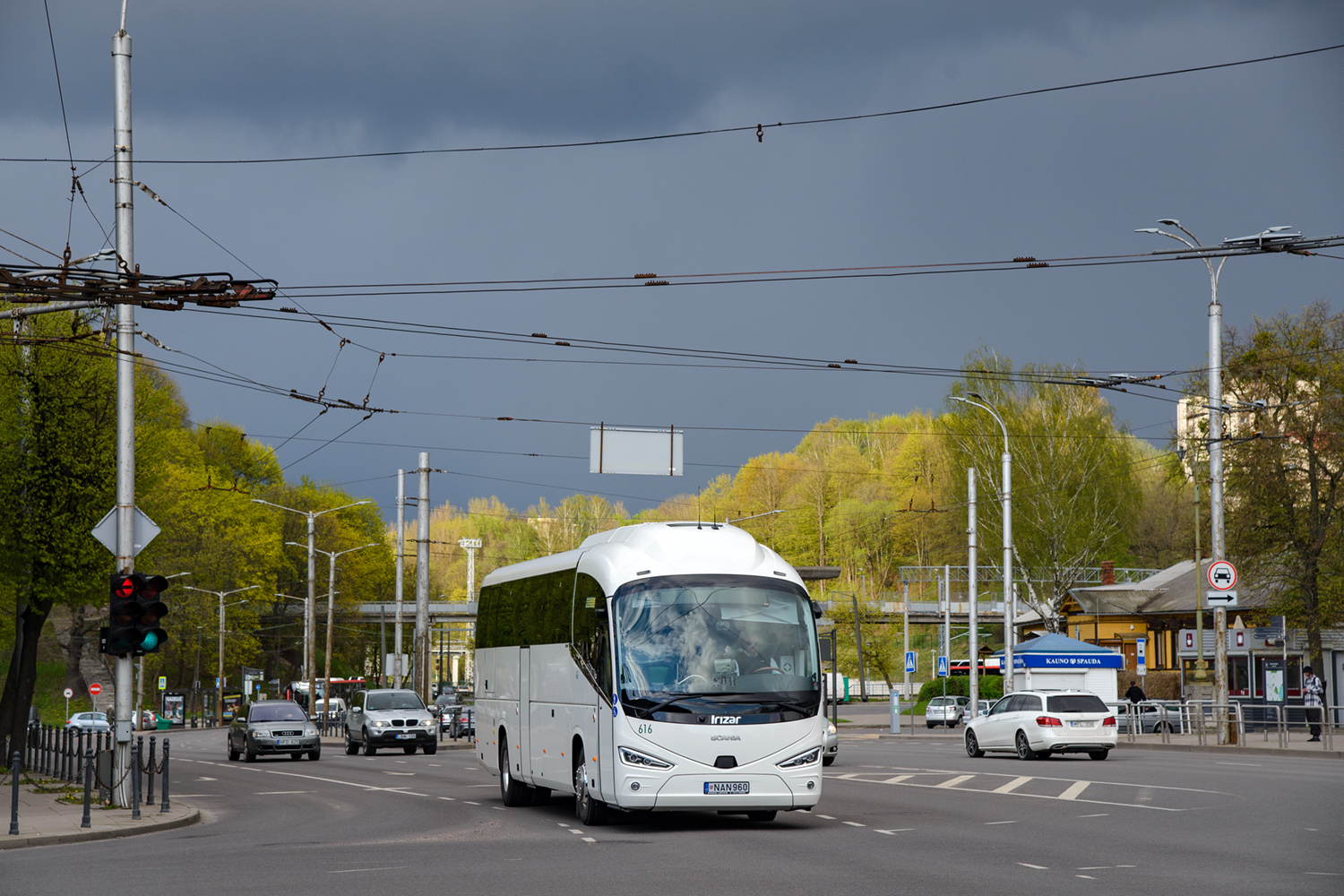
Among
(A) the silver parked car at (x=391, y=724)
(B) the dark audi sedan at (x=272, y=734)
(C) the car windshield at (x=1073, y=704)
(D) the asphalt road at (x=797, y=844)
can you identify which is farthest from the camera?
(A) the silver parked car at (x=391, y=724)

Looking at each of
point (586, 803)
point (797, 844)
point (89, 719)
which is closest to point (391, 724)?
point (89, 719)

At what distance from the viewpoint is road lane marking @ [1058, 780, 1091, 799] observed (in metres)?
21.0

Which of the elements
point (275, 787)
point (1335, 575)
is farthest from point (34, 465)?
point (1335, 575)

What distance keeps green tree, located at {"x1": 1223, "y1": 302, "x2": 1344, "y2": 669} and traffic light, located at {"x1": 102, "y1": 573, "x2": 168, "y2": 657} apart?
113 ft

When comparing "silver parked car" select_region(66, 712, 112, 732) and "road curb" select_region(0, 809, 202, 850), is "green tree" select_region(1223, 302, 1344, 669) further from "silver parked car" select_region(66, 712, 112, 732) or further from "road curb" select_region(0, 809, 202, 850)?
"silver parked car" select_region(66, 712, 112, 732)

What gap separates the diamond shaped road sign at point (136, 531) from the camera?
21.0 metres

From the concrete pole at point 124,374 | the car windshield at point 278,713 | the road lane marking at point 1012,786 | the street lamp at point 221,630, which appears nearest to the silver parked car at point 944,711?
the car windshield at point 278,713

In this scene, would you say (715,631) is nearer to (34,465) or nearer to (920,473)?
(34,465)

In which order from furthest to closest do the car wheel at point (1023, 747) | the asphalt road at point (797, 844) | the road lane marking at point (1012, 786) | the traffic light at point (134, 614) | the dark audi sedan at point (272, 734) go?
the dark audi sedan at point (272, 734) → the car wheel at point (1023, 747) → the road lane marking at point (1012, 786) → the traffic light at point (134, 614) → the asphalt road at point (797, 844)

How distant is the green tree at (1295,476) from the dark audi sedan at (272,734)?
28479 mm

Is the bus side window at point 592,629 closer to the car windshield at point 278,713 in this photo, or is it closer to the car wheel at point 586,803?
the car wheel at point 586,803

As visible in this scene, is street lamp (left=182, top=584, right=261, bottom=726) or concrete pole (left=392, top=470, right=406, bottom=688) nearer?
concrete pole (left=392, top=470, right=406, bottom=688)

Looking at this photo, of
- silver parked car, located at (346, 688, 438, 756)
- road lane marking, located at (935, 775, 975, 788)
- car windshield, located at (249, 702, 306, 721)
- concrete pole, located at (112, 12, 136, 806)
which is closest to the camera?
concrete pole, located at (112, 12, 136, 806)

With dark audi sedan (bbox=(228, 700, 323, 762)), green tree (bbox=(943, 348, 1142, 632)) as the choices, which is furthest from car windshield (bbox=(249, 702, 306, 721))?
green tree (bbox=(943, 348, 1142, 632))
